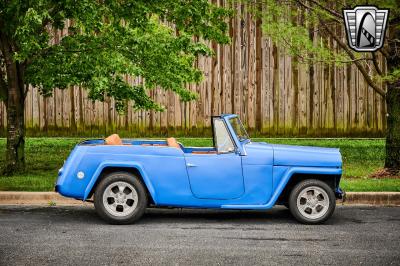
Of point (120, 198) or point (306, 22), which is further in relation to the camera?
point (306, 22)

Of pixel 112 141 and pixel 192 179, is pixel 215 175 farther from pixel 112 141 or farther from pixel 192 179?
pixel 112 141

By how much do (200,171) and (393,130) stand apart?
5101 millimetres

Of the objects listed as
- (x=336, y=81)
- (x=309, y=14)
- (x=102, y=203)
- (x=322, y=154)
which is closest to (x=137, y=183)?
A: (x=102, y=203)

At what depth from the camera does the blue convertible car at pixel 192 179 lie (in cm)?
862

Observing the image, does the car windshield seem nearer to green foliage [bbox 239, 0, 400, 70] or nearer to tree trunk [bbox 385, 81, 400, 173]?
green foliage [bbox 239, 0, 400, 70]

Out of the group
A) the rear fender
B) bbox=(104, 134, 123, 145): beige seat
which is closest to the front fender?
bbox=(104, 134, 123, 145): beige seat

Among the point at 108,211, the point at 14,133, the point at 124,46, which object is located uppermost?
the point at 124,46

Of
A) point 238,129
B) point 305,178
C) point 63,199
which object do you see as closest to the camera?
point 305,178

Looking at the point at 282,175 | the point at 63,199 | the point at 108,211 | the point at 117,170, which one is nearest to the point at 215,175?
the point at 282,175

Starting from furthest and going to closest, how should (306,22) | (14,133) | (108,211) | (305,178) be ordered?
(306,22)
(14,133)
(305,178)
(108,211)

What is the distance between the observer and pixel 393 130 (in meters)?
12.5

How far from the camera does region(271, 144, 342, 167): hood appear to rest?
Answer: 8688 mm

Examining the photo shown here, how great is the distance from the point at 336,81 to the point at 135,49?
214 inches

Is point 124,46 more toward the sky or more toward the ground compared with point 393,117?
more toward the sky
